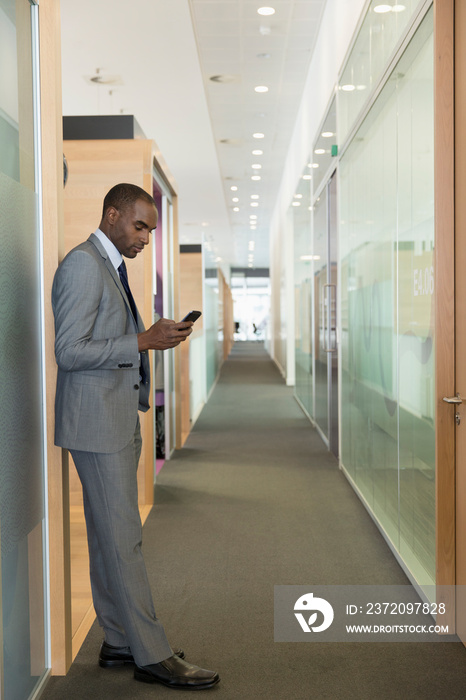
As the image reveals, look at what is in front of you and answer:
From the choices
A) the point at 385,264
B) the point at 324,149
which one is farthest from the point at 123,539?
the point at 324,149

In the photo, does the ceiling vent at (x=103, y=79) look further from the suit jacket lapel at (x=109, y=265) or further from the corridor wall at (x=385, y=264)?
the suit jacket lapel at (x=109, y=265)

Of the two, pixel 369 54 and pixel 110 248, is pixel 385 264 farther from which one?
pixel 110 248

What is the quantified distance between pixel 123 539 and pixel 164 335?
74 centimetres

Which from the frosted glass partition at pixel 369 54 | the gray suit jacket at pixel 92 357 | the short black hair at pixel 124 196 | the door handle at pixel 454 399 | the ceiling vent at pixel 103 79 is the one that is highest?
the ceiling vent at pixel 103 79

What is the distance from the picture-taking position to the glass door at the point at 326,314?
6492 millimetres

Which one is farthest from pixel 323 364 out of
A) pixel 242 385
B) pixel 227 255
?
pixel 227 255

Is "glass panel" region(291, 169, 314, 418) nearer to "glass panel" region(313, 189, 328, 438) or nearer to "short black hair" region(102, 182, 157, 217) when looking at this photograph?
"glass panel" region(313, 189, 328, 438)

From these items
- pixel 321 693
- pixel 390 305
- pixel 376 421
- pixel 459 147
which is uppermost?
pixel 459 147

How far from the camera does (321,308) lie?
292 inches

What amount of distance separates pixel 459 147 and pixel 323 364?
4803mm

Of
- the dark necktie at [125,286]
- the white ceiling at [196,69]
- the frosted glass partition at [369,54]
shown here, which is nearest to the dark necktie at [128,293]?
the dark necktie at [125,286]

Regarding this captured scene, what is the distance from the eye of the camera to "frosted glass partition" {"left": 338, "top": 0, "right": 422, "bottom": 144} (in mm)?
3617

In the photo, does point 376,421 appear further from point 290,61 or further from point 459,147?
point 290,61

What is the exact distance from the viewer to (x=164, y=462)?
21.0 feet
